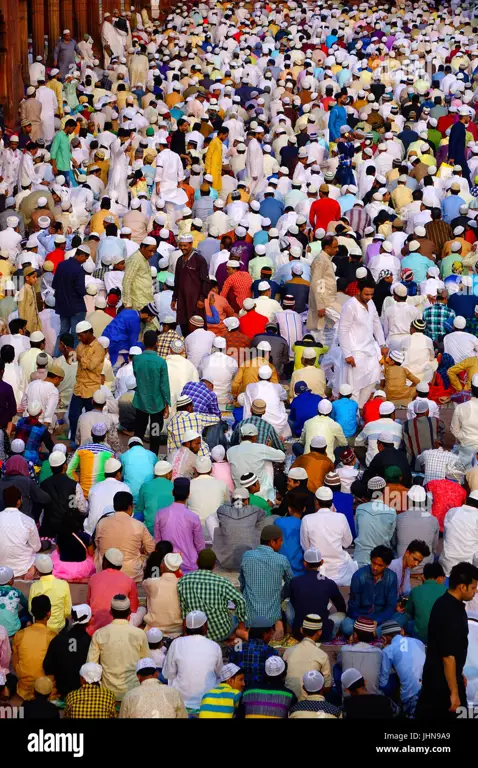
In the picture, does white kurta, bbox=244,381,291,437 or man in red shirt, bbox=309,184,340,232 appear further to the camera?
man in red shirt, bbox=309,184,340,232

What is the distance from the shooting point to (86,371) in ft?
43.4

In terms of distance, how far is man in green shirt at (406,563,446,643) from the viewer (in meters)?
9.65

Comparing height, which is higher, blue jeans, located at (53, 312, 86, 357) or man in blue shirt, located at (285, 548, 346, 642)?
blue jeans, located at (53, 312, 86, 357)

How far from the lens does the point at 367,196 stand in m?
19.5

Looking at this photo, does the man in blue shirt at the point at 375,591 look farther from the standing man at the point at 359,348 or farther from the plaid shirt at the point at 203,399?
the standing man at the point at 359,348

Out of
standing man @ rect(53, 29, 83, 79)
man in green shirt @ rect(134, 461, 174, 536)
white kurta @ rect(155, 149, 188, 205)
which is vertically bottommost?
man in green shirt @ rect(134, 461, 174, 536)

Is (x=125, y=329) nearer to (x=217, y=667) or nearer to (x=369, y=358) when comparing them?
(x=369, y=358)

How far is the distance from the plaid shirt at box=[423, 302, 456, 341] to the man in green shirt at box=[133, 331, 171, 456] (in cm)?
322

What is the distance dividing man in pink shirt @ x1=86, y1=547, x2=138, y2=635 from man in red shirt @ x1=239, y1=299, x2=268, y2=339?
5.26 metres

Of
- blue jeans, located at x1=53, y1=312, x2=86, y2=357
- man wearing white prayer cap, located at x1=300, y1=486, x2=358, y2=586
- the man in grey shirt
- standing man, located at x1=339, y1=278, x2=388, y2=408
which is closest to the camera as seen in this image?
man wearing white prayer cap, located at x1=300, y1=486, x2=358, y2=586

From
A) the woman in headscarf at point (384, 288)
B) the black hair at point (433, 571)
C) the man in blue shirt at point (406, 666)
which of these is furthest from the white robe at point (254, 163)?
the man in blue shirt at point (406, 666)

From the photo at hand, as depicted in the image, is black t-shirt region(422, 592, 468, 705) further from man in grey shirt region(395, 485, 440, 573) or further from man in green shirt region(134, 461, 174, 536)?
man in green shirt region(134, 461, 174, 536)

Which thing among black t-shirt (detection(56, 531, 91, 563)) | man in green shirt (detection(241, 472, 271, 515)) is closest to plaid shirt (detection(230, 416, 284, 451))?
man in green shirt (detection(241, 472, 271, 515))

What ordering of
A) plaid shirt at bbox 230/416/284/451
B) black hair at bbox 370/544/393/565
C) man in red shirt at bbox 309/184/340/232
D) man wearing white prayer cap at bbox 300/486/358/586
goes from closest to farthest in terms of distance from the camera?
1. black hair at bbox 370/544/393/565
2. man wearing white prayer cap at bbox 300/486/358/586
3. plaid shirt at bbox 230/416/284/451
4. man in red shirt at bbox 309/184/340/232
